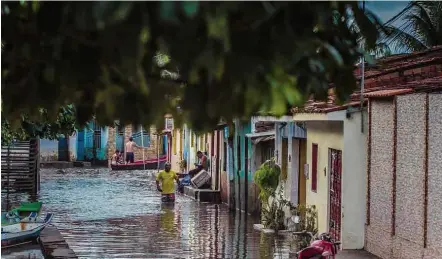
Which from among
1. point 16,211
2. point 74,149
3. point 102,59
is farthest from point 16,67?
point 74,149

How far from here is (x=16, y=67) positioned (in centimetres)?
382

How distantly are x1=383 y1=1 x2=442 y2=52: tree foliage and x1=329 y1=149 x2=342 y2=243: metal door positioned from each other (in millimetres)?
8619

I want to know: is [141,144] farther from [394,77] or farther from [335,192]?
[335,192]

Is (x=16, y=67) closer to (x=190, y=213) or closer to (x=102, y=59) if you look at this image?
(x=102, y=59)

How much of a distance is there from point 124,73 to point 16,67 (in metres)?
0.86

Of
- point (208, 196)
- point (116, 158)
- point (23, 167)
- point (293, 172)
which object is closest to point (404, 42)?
point (293, 172)

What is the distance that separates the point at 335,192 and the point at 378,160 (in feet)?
6.51


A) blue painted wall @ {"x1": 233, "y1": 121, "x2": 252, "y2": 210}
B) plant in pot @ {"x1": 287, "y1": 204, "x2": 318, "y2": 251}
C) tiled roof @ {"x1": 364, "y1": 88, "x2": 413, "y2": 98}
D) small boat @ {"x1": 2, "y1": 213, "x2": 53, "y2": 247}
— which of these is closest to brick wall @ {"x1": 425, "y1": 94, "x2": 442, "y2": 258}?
tiled roof @ {"x1": 364, "y1": 88, "x2": 413, "y2": 98}

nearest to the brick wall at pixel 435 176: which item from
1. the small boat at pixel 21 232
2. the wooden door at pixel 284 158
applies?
the small boat at pixel 21 232

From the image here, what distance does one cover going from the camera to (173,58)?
130 inches

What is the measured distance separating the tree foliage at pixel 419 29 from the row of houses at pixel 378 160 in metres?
5.16

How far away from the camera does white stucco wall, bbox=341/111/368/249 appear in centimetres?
1638

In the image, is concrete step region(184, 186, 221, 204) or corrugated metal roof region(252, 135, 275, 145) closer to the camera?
corrugated metal roof region(252, 135, 275, 145)

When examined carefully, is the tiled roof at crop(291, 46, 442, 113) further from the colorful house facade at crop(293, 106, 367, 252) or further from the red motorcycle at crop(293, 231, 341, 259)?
the red motorcycle at crop(293, 231, 341, 259)
